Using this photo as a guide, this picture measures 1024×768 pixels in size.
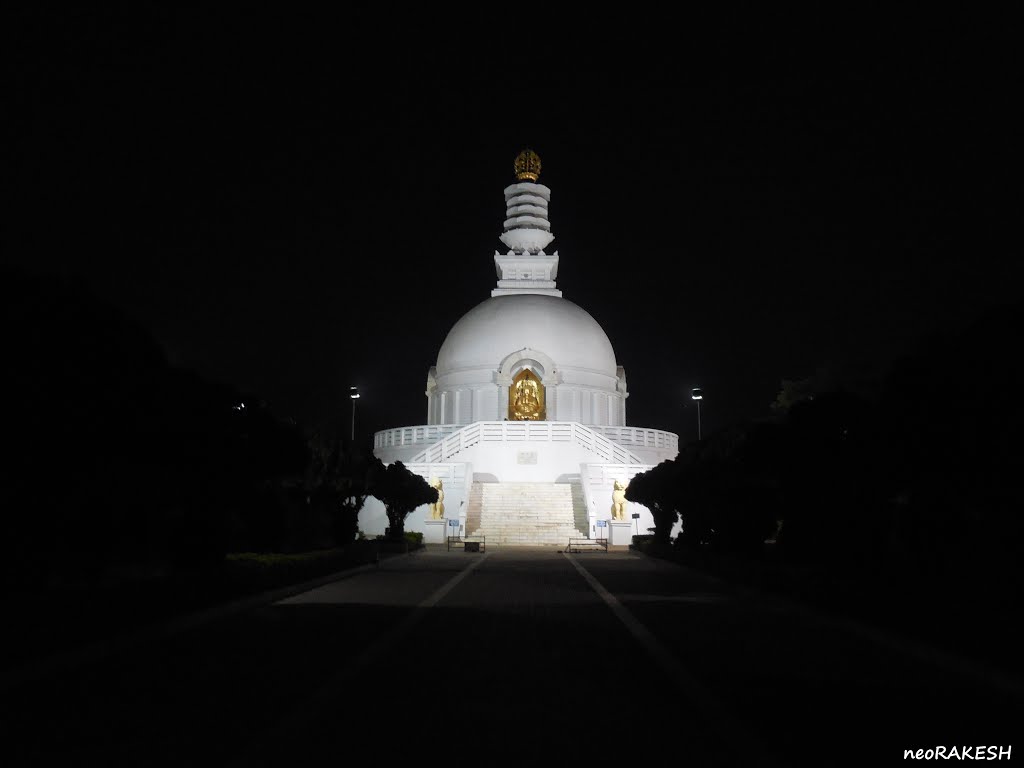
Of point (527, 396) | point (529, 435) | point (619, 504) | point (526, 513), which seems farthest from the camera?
point (527, 396)

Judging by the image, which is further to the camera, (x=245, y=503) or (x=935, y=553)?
Result: (x=245, y=503)

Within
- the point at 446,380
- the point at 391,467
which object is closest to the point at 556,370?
the point at 446,380

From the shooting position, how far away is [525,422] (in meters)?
55.6

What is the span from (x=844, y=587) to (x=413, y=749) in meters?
10.4

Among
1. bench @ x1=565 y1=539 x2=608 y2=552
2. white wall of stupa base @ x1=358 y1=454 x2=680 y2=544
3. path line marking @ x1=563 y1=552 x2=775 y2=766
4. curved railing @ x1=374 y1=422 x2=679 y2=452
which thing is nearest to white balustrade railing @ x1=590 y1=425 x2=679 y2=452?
curved railing @ x1=374 y1=422 x2=679 y2=452

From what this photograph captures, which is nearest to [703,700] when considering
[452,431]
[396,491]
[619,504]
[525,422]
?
[396,491]

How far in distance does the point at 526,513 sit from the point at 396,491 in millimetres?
11114

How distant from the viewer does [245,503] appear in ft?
79.8

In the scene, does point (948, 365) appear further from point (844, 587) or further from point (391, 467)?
point (391, 467)

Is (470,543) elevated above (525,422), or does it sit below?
below

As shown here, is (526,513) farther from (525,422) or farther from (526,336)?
(526,336)

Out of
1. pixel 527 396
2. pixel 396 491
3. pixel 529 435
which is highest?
pixel 527 396

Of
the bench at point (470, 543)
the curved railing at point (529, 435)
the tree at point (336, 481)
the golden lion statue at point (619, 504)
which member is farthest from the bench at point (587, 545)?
the curved railing at point (529, 435)

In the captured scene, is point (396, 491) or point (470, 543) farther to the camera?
point (396, 491)
